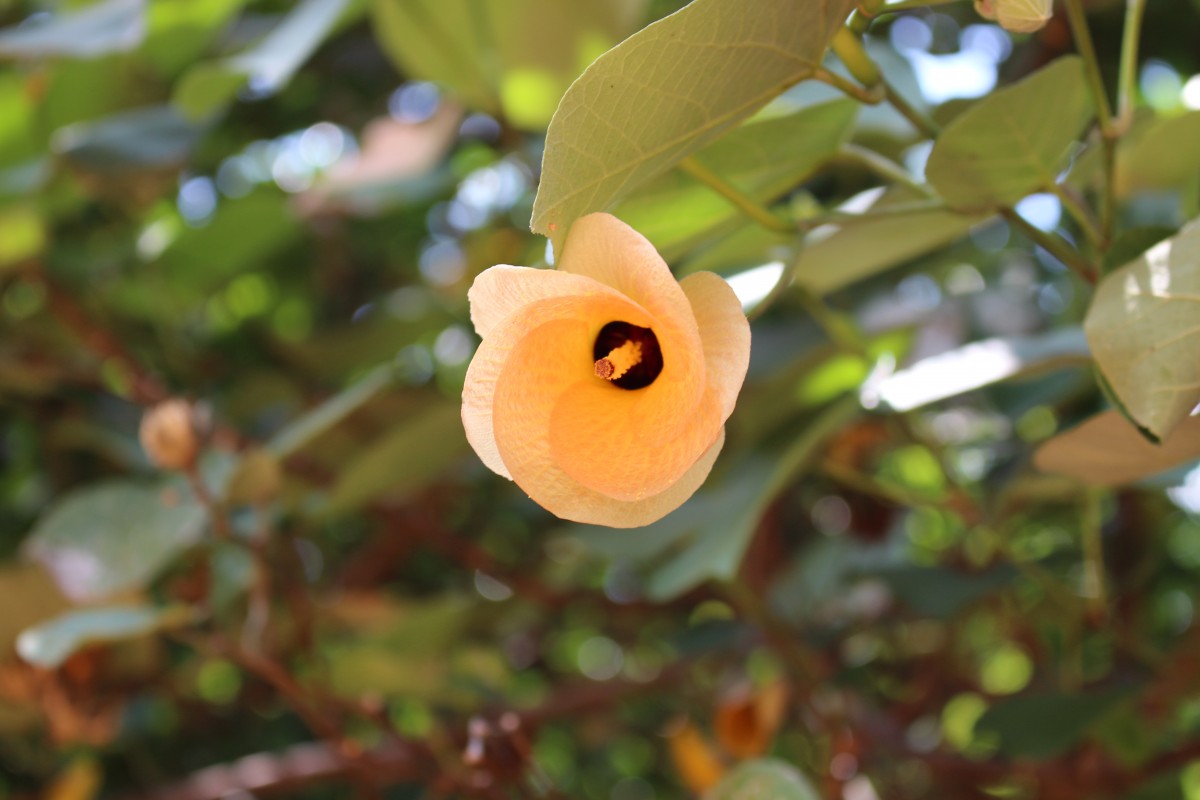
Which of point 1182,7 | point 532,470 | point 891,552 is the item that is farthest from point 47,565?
point 1182,7

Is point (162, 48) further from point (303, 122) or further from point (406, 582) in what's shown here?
point (406, 582)

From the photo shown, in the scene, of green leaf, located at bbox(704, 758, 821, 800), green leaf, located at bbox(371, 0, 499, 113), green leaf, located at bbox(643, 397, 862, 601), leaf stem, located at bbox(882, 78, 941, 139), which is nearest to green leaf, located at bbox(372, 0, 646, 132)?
green leaf, located at bbox(371, 0, 499, 113)

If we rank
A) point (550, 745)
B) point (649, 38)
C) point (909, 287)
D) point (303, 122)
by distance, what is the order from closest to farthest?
point (649, 38), point (909, 287), point (303, 122), point (550, 745)

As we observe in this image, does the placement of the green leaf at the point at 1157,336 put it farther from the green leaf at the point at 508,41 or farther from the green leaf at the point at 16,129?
the green leaf at the point at 16,129

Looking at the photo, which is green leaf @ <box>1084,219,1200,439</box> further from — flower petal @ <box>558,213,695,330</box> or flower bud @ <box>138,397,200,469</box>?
flower bud @ <box>138,397,200,469</box>

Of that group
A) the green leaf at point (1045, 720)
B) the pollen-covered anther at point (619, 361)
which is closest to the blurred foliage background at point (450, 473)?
the green leaf at point (1045, 720)

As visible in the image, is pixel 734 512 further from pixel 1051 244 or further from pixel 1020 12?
pixel 1020 12

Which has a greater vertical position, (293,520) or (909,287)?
(293,520)
